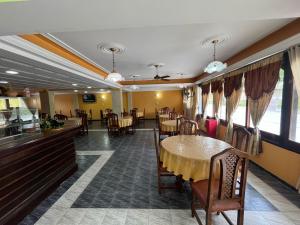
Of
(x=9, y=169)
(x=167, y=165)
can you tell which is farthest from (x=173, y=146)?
(x=9, y=169)

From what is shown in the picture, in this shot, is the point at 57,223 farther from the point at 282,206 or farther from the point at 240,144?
the point at 282,206

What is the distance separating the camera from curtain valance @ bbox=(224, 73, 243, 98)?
3833 millimetres

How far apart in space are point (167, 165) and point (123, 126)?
4347mm

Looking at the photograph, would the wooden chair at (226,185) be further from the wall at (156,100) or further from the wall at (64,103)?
the wall at (64,103)

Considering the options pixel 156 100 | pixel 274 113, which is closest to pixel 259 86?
pixel 274 113

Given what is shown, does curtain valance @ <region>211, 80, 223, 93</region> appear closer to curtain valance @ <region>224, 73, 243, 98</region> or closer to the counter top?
curtain valance @ <region>224, 73, 243, 98</region>

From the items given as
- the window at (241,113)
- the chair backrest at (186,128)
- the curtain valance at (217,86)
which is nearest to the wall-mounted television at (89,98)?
the curtain valance at (217,86)

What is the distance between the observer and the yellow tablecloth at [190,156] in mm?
1803

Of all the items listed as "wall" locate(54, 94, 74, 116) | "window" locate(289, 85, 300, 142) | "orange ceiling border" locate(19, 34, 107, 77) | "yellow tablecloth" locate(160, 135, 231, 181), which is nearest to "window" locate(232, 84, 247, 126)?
"window" locate(289, 85, 300, 142)

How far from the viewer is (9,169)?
1.89 meters

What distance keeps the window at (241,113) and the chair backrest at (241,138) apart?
84.8 inches

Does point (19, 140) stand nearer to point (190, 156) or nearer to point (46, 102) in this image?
point (190, 156)

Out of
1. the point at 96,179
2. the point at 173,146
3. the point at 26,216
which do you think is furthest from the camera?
the point at 96,179

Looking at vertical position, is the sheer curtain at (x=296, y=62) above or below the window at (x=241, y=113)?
above
